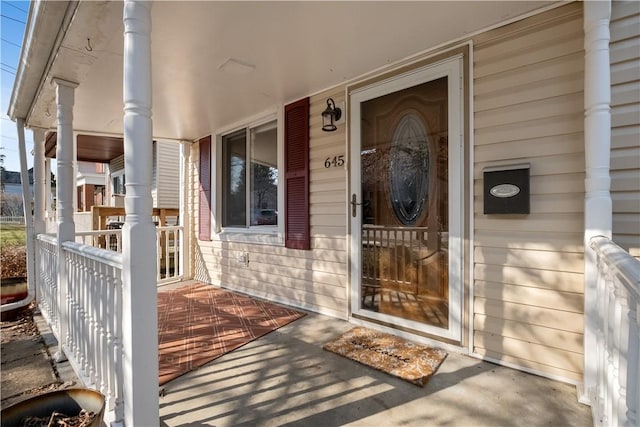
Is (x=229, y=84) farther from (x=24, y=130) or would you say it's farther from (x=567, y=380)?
(x=567, y=380)

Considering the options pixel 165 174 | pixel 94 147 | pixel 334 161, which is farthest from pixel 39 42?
pixel 165 174

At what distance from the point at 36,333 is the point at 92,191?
11977 millimetres

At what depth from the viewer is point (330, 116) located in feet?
10.5

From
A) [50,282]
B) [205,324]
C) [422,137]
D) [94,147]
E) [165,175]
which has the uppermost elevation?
[94,147]

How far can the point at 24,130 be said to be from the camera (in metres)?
3.88

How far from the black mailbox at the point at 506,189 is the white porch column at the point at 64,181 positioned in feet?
10.7

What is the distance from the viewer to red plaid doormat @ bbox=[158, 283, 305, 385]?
2.41 m

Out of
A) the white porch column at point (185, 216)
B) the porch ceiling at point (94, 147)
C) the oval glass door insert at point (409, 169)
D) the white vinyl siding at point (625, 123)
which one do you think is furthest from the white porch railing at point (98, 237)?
the white vinyl siding at point (625, 123)

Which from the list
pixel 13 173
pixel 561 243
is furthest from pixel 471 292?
pixel 13 173

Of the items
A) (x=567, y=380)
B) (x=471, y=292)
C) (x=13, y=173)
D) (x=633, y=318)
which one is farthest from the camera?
(x=13, y=173)

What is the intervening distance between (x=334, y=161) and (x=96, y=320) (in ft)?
7.83

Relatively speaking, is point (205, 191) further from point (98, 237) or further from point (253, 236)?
point (98, 237)

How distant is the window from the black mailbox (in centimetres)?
255

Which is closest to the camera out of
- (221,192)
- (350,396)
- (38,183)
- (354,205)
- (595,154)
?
(595,154)
